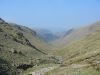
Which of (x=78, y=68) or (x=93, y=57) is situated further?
(x=93, y=57)

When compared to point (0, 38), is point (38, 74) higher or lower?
lower

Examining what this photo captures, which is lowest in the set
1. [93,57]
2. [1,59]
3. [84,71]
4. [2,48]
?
[84,71]

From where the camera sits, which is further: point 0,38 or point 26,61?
point 0,38

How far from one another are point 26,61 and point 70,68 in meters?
30.5

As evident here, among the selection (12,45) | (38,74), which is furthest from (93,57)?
(12,45)

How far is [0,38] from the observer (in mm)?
72812

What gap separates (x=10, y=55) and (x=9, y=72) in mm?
10438

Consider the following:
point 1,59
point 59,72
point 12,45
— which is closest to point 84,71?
point 59,72

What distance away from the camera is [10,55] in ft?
198

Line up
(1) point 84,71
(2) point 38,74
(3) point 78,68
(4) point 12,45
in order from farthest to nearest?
(4) point 12,45, (2) point 38,74, (3) point 78,68, (1) point 84,71

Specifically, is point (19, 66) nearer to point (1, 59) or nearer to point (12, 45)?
point (1, 59)

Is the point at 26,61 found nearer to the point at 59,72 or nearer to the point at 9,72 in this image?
the point at 9,72

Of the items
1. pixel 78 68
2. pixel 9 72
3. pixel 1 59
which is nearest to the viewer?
pixel 78 68

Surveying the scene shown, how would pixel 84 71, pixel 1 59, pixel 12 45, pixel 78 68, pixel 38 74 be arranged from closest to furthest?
1. pixel 84 71
2. pixel 78 68
3. pixel 38 74
4. pixel 1 59
5. pixel 12 45
